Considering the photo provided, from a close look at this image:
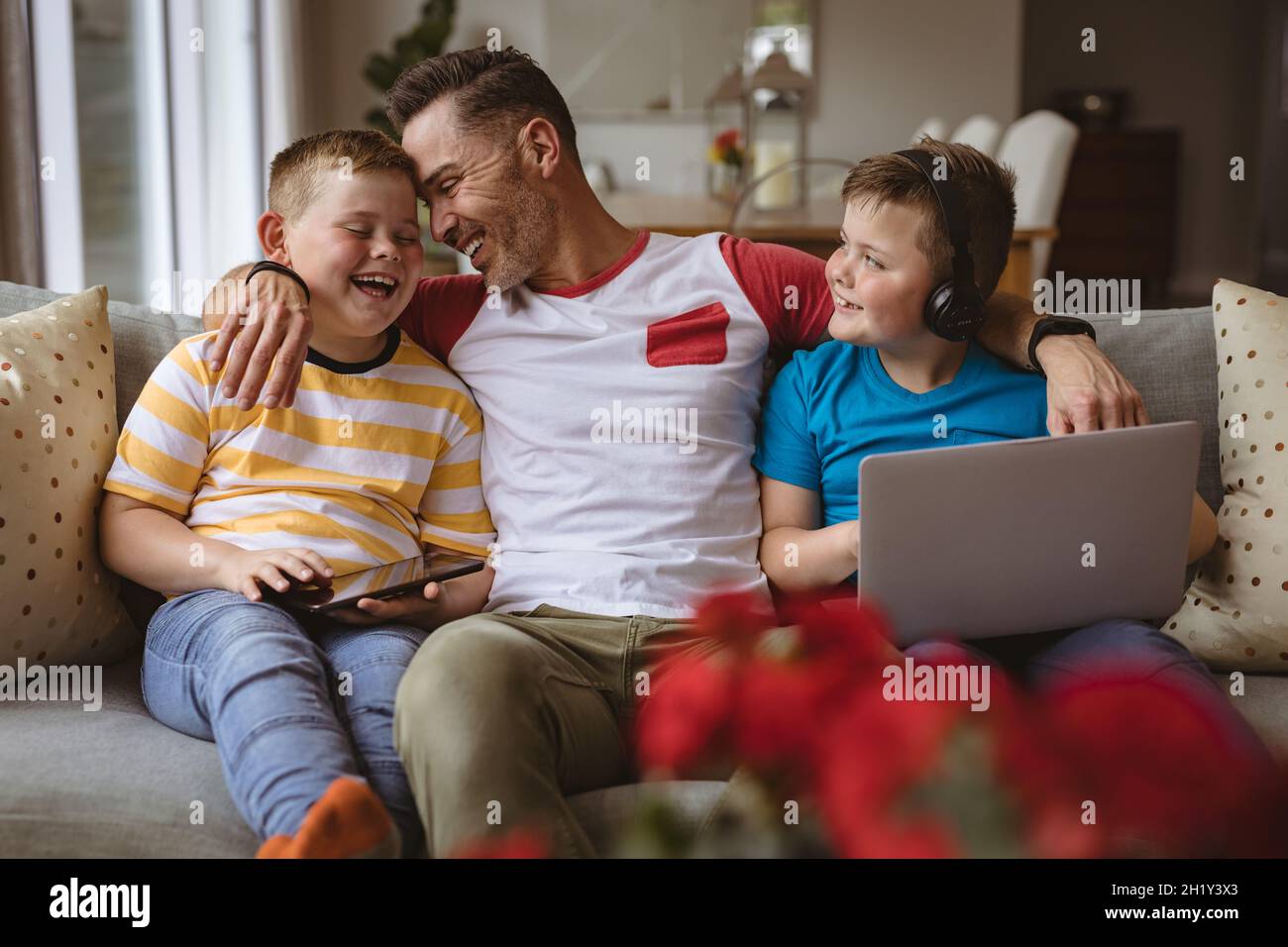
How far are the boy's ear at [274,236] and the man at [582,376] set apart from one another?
0.36 ft

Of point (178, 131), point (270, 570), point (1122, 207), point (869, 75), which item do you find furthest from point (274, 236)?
point (1122, 207)

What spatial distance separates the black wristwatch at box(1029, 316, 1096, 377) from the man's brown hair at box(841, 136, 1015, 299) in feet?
0.26

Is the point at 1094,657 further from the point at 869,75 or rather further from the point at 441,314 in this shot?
the point at 869,75

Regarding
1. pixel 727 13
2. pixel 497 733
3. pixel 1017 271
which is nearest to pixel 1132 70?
pixel 727 13

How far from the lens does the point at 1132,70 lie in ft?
27.6

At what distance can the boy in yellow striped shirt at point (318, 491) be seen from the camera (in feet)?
3.92

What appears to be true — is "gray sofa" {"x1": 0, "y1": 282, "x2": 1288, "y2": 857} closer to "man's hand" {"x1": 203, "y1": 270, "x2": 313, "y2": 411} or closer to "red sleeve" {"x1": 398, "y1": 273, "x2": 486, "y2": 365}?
"man's hand" {"x1": 203, "y1": 270, "x2": 313, "y2": 411}

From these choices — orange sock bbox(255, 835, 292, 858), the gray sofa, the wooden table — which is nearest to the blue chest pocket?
the gray sofa

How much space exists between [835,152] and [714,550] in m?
5.71

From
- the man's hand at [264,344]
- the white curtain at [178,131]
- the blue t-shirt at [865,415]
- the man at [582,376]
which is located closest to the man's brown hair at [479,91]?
the man at [582,376]

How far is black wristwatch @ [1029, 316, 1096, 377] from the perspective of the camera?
1.40 metres

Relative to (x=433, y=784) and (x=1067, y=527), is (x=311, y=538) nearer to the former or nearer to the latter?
(x=433, y=784)

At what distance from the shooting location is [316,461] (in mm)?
1402
